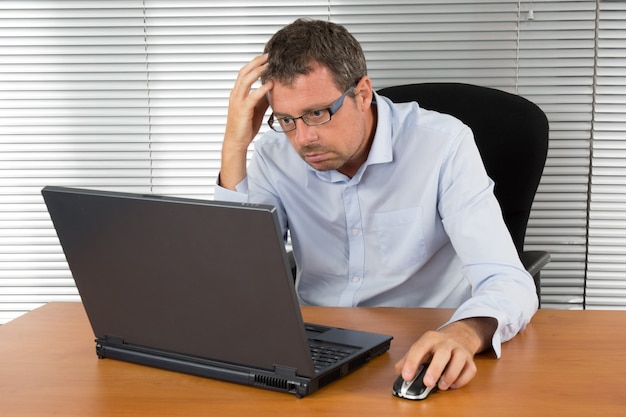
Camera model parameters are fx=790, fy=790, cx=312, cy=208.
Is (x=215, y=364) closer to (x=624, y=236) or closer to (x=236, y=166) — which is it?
(x=236, y=166)

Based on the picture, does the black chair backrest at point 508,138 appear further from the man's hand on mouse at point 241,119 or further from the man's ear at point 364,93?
the man's hand on mouse at point 241,119

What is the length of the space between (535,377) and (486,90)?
1.16 m

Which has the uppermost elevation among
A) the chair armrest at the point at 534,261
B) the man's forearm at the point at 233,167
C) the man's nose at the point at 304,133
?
the man's nose at the point at 304,133

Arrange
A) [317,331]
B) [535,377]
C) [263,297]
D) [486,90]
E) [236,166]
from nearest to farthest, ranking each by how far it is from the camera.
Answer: [263,297] → [535,377] → [317,331] → [236,166] → [486,90]

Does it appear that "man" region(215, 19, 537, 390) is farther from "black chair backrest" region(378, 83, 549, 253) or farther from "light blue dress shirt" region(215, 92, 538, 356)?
"black chair backrest" region(378, 83, 549, 253)

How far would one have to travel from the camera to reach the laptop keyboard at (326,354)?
1197 mm

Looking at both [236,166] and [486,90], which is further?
[486,90]

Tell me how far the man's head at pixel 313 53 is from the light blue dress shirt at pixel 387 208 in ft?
0.54

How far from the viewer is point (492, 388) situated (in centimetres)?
115

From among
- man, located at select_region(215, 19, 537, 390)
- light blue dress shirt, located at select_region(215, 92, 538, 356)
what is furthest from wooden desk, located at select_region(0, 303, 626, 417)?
light blue dress shirt, located at select_region(215, 92, 538, 356)

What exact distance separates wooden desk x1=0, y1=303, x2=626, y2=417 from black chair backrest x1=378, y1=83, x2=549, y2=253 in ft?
2.35

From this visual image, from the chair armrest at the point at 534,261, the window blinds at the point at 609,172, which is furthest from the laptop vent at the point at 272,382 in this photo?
the window blinds at the point at 609,172

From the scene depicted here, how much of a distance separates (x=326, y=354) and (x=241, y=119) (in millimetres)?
773

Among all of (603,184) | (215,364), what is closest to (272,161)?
(215,364)
